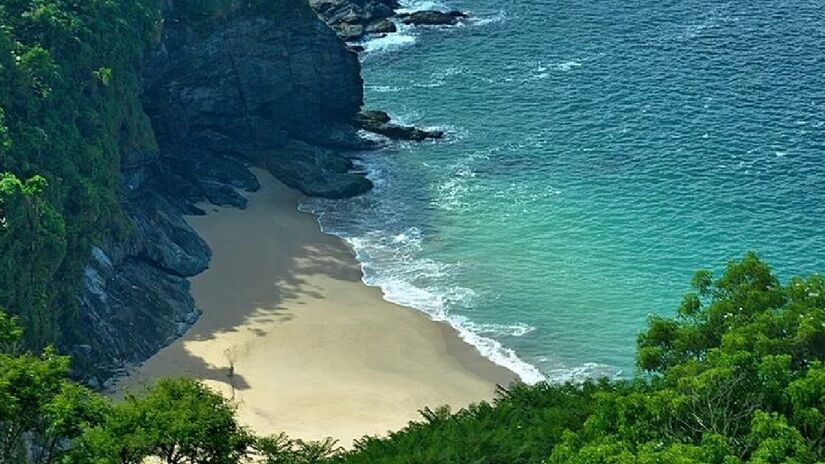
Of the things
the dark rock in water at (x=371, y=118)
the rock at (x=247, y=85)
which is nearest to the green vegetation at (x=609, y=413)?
the rock at (x=247, y=85)

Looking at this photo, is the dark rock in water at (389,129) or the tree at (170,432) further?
the dark rock in water at (389,129)

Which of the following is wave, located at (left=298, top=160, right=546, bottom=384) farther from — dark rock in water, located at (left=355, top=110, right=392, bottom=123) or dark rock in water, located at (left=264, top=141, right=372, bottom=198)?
dark rock in water, located at (left=355, top=110, right=392, bottom=123)

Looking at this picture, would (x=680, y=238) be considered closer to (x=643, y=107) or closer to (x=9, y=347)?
(x=643, y=107)

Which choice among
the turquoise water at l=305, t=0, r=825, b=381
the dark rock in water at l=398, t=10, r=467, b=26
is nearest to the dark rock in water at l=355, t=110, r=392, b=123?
the turquoise water at l=305, t=0, r=825, b=381

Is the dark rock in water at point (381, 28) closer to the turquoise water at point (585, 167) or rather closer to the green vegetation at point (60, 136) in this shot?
the turquoise water at point (585, 167)

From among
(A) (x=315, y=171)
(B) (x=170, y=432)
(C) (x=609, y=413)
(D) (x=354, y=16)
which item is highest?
(D) (x=354, y=16)

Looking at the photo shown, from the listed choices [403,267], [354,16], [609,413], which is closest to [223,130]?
[403,267]

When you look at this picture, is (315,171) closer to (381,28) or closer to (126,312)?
(126,312)

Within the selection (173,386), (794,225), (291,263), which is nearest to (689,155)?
(794,225)
